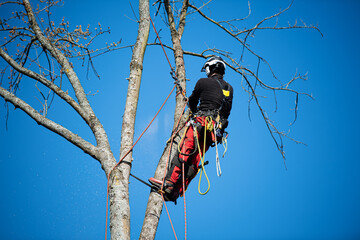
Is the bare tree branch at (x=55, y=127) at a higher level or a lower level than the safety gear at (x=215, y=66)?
lower

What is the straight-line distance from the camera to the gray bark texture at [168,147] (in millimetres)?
3002

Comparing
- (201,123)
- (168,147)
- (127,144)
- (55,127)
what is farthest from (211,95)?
(55,127)

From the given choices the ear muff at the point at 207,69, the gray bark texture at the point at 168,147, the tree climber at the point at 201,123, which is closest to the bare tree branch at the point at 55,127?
the gray bark texture at the point at 168,147

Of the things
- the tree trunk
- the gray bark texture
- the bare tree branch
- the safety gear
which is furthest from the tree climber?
the bare tree branch

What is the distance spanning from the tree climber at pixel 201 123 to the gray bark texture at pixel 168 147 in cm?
10

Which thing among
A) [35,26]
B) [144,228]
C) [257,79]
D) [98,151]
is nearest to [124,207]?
[144,228]

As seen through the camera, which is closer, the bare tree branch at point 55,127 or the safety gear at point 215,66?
the bare tree branch at point 55,127

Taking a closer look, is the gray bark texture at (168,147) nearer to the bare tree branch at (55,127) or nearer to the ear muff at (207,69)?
the ear muff at (207,69)

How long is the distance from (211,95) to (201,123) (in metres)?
0.38

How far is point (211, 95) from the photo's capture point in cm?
390

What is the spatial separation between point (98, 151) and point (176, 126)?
105 cm

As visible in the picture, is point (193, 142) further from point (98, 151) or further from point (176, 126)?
point (98, 151)

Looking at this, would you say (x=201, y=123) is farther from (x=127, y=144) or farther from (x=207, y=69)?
(x=127, y=144)

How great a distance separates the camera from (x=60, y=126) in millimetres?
3209
